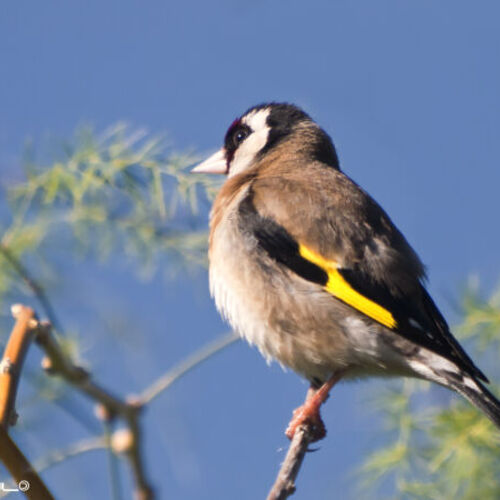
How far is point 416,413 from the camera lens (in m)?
4.23

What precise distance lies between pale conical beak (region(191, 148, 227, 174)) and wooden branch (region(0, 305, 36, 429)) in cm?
244

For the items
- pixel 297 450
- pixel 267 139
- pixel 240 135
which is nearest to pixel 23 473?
pixel 297 450

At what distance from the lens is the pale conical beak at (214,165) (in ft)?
16.3

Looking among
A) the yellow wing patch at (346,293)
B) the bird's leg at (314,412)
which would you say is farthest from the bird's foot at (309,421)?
the yellow wing patch at (346,293)

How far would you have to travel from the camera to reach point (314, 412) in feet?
12.7

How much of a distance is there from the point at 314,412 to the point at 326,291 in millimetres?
529

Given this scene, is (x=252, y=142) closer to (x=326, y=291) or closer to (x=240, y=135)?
(x=240, y=135)

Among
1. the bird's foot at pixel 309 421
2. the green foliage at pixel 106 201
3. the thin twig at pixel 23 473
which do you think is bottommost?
the thin twig at pixel 23 473

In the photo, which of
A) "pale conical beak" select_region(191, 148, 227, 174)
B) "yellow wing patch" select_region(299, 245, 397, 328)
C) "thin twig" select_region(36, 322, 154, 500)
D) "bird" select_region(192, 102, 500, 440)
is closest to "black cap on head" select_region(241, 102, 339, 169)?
"pale conical beak" select_region(191, 148, 227, 174)

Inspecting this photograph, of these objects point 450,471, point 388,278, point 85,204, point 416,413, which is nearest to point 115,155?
point 85,204

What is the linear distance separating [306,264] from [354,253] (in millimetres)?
206

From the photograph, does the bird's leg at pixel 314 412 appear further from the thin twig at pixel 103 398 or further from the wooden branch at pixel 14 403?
the wooden branch at pixel 14 403

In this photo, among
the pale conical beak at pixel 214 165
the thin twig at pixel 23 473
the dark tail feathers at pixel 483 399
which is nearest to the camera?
the thin twig at pixel 23 473

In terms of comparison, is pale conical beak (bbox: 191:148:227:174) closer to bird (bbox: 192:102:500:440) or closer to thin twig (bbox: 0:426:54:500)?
bird (bbox: 192:102:500:440)
